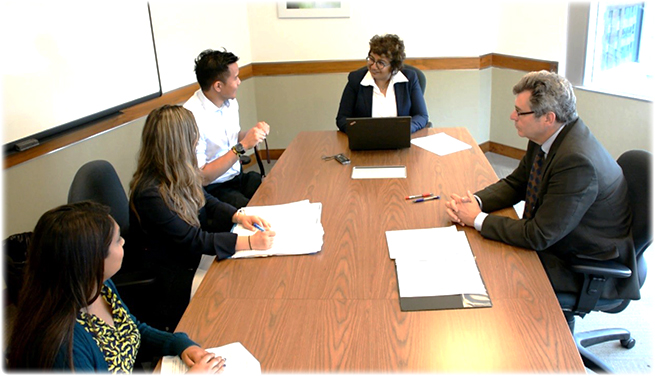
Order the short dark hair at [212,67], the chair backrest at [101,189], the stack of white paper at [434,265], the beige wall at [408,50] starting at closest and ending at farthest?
the stack of white paper at [434,265] < the chair backrest at [101,189] < the short dark hair at [212,67] < the beige wall at [408,50]

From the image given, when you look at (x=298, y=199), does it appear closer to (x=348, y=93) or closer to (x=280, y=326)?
(x=280, y=326)

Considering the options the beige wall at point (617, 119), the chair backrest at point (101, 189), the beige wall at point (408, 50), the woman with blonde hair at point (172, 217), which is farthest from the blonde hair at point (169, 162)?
the beige wall at point (617, 119)

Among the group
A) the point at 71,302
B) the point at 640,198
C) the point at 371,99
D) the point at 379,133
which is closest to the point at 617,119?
the point at 371,99

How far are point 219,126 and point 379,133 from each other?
2.64 feet

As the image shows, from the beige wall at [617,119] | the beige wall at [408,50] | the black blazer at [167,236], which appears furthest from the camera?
the beige wall at [408,50]

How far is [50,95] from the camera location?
8.09ft

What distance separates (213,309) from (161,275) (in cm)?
48

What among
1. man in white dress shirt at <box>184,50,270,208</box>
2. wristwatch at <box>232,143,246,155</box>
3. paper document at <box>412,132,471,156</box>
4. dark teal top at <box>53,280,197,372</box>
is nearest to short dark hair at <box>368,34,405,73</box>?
paper document at <box>412,132,471,156</box>

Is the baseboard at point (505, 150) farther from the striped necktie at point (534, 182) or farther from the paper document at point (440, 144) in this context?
the striped necktie at point (534, 182)

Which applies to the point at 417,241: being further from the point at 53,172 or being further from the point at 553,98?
the point at 53,172

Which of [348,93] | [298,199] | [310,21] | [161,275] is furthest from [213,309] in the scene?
[310,21]

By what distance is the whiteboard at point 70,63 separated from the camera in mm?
2250

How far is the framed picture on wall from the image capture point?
168 inches

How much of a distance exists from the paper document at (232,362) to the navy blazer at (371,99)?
1.99 meters
